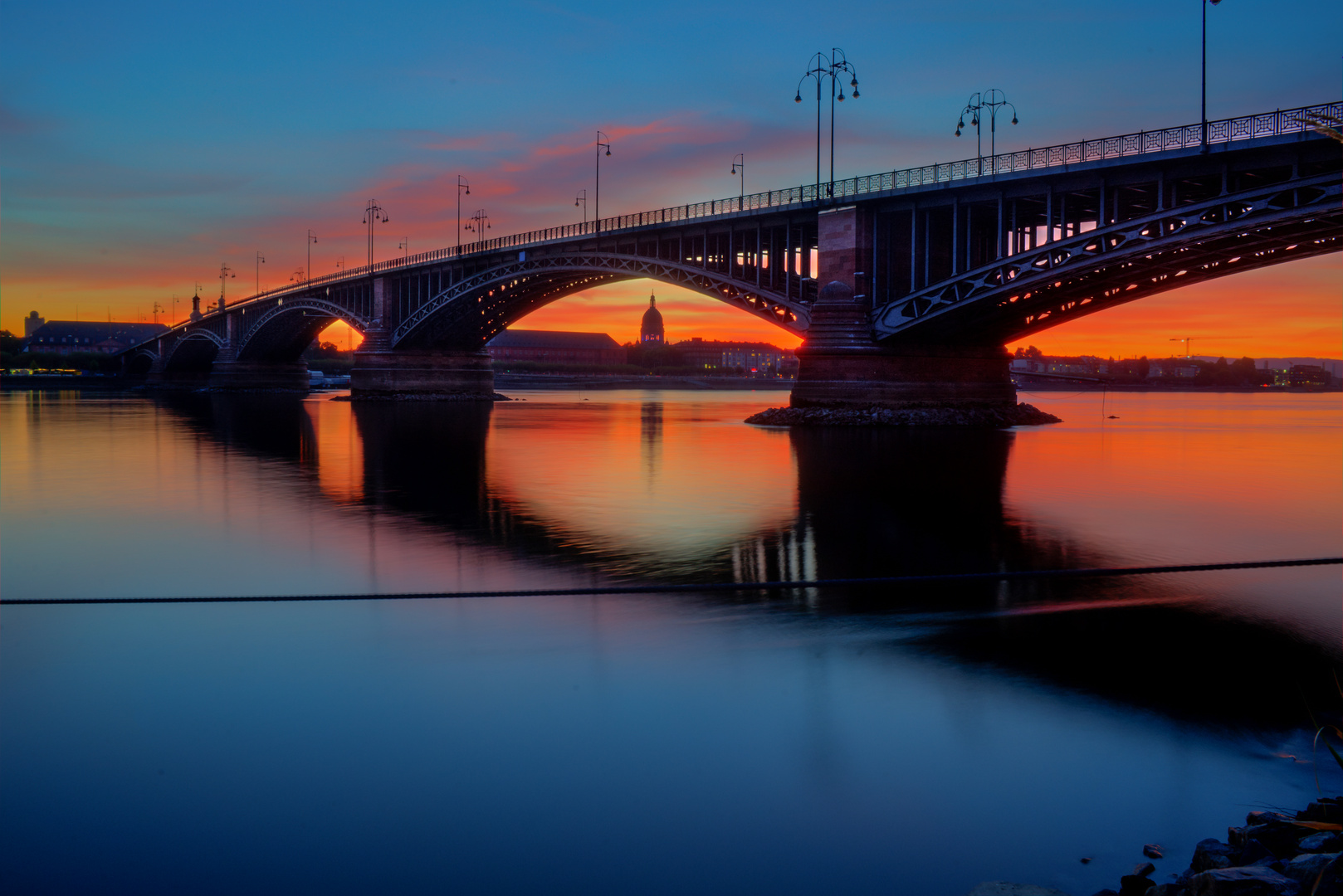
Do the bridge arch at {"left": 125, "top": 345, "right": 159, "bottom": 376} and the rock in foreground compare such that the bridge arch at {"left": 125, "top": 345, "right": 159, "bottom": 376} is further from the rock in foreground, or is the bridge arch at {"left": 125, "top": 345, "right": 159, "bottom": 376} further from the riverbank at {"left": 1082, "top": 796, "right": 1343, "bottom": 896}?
the riverbank at {"left": 1082, "top": 796, "right": 1343, "bottom": 896}

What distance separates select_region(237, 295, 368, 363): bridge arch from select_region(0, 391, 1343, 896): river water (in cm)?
8202

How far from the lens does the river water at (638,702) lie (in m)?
4.91

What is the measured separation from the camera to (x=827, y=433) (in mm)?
40625

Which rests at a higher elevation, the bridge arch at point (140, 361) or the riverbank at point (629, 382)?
the bridge arch at point (140, 361)

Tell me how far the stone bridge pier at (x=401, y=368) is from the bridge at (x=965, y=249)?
1626cm

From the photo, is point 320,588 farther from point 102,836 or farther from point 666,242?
point 666,242

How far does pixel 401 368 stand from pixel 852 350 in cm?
4709

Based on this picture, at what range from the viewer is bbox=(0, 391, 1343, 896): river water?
16.1 ft

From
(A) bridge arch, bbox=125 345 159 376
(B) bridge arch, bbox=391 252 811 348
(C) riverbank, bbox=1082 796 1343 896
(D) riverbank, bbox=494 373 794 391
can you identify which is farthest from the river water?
(A) bridge arch, bbox=125 345 159 376

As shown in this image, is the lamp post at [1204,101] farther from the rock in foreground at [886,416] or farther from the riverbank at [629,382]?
the riverbank at [629,382]

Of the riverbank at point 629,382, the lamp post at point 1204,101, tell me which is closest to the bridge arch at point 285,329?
the riverbank at point 629,382

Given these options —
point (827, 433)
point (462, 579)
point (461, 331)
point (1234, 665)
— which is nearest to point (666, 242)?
point (827, 433)

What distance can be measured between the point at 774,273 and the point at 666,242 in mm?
9611

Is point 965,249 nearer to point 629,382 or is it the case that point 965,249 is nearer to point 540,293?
point 540,293
